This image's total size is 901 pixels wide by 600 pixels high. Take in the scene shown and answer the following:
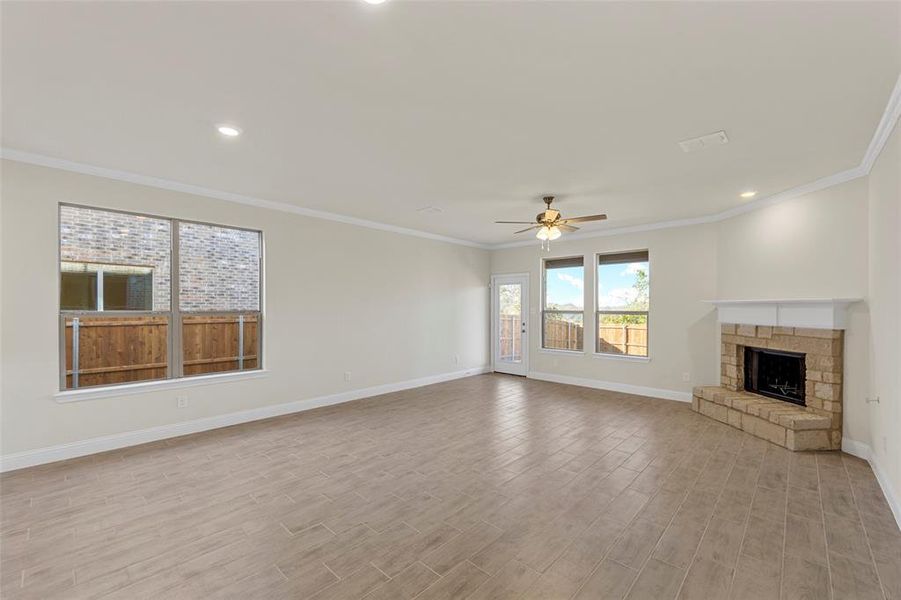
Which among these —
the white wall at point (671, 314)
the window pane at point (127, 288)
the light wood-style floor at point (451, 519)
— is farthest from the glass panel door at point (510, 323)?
the window pane at point (127, 288)

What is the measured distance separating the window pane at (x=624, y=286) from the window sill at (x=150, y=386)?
17.9 ft

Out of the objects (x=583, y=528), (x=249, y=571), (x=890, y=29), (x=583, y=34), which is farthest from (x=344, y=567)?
(x=890, y=29)

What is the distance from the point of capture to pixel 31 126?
292 cm

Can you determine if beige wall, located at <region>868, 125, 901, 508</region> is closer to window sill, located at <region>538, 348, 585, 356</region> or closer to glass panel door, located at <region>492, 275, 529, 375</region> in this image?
window sill, located at <region>538, 348, 585, 356</region>

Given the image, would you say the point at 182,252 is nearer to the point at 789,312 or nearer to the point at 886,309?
the point at 886,309

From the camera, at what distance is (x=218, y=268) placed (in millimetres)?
4703

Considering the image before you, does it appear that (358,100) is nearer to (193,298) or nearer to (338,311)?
(193,298)

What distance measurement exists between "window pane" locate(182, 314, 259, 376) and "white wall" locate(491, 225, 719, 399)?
5.29 meters

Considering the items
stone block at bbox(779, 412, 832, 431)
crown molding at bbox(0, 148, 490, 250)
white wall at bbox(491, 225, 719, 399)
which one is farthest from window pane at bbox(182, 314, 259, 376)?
stone block at bbox(779, 412, 832, 431)

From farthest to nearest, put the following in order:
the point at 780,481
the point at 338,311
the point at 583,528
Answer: the point at 338,311, the point at 780,481, the point at 583,528

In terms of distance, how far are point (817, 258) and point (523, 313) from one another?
14.8 feet

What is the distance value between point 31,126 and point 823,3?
4885 mm

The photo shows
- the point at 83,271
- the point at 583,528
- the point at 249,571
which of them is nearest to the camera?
the point at 249,571

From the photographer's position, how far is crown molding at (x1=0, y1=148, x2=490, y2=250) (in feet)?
11.4
